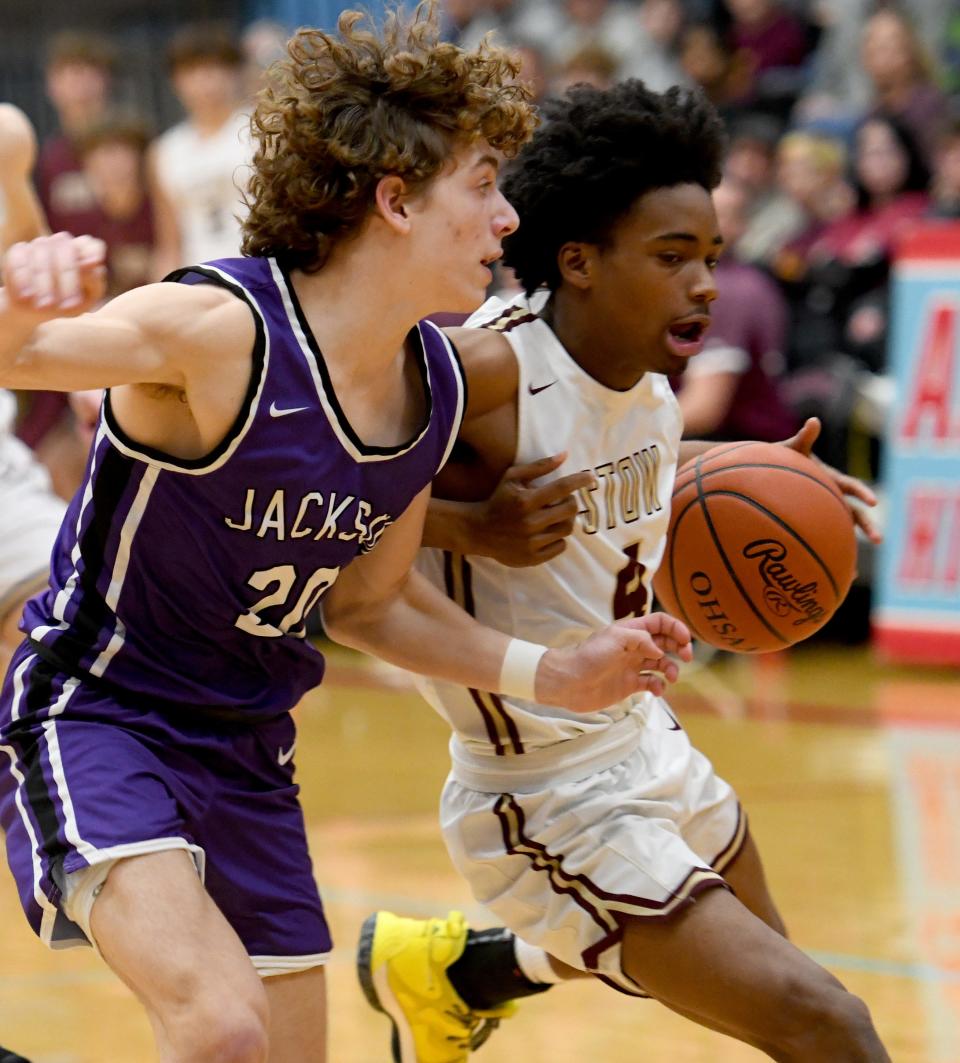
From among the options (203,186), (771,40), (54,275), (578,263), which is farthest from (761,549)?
(771,40)

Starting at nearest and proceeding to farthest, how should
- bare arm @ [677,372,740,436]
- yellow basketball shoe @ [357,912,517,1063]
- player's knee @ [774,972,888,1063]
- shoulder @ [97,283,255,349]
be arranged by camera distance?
shoulder @ [97,283,255,349] → player's knee @ [774,972,888,1063] → yellow basketball shoe @ [357,912,517,1063] → bare arm @ [677,372,740,436]

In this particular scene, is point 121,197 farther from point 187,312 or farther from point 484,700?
point 187,312

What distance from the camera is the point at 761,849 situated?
5.93 metres

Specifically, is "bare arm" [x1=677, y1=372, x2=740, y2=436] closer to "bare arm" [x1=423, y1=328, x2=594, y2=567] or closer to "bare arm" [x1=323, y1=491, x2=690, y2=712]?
"bare arm" [x1=423, y1=328, x2=594, y2=567]

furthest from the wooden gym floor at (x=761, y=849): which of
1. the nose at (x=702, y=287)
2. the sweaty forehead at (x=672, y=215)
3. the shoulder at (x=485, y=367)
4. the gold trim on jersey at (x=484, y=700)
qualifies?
the sweaty forehead at (x=672, y=215)

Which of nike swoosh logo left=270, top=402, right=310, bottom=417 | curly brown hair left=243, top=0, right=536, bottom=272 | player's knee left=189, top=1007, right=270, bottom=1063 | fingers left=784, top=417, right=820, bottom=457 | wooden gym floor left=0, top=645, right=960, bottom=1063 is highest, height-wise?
curly brown hair left=243, top=0, right=536, bottom=272

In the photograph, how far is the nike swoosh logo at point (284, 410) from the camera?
117 inches

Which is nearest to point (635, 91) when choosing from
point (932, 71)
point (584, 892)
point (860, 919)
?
point (584, 892)

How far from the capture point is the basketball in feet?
12.1

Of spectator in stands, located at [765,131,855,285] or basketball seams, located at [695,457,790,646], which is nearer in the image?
basketball seams, located at [695,457,790,646]

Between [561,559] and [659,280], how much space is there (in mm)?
541

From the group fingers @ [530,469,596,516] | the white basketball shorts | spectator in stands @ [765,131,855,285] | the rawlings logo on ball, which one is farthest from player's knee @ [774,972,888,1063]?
spectator in stands @ [765,131,855,285]

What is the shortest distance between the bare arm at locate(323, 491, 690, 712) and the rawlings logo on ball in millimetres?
507

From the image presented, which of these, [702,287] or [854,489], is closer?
[702,287]
